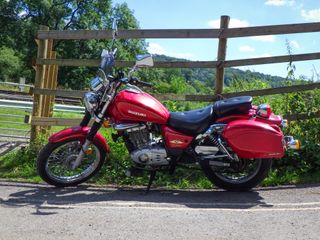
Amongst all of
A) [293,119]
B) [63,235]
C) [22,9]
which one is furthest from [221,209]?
[22,9]

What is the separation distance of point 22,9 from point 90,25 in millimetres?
5982

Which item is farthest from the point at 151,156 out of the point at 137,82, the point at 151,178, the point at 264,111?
the point at 264,111

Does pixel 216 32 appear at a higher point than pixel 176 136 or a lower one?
higher

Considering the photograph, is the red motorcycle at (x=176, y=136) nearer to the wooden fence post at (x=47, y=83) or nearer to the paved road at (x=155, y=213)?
the paved road at (x=155, y=213)

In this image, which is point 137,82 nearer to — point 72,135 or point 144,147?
point 144,147

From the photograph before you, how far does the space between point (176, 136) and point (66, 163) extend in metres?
1.43

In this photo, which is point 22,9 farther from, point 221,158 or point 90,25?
point 221,158

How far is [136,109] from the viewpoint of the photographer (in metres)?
5.60

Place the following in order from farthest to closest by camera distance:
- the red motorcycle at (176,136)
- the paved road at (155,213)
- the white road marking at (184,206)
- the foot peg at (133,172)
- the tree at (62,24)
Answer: the tree at (62,24)
the foot peg at (133,172)
the red motorcycle at (176,136)
the white road marking at (184,206)
the paved road at (155,213)

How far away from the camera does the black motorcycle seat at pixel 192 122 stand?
565 cm

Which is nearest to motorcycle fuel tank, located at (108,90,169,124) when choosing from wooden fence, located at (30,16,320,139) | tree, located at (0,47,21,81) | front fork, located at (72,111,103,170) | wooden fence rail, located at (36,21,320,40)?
front fork, located at (72,111,103,170)

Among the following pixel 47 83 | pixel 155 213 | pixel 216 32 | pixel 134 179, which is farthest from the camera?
pixel 47 83

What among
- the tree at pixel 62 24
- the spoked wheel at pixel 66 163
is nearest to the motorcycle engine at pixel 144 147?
the spoked wheel at pixel 66 163

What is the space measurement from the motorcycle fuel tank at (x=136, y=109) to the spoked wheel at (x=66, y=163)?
0.57 m
